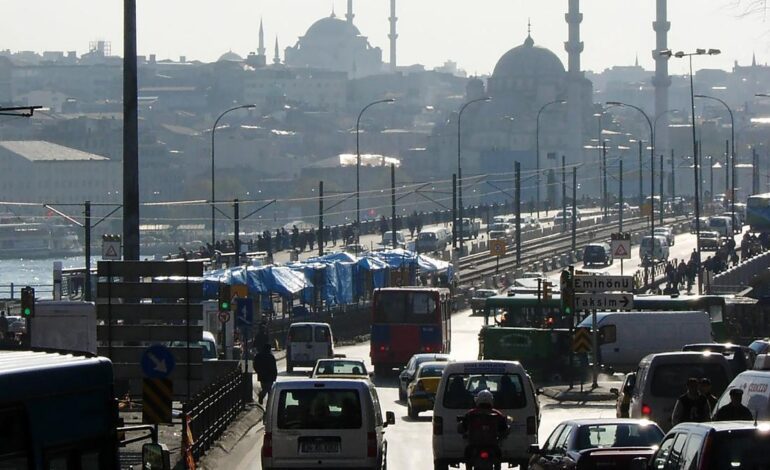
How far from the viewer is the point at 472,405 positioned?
22.2 m

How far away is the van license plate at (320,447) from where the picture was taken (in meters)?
20.0

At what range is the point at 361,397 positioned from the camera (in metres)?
20.0

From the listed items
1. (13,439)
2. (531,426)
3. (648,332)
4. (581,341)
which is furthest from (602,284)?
(13,439)

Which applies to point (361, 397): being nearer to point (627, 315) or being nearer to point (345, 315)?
point (627, 315)

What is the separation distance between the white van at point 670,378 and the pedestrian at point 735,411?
520 cm

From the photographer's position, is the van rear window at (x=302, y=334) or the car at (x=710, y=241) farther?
the car at (x=710, y=241)

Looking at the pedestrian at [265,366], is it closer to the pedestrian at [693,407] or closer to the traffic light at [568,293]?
the traffic light at [568,293]

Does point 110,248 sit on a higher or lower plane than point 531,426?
higher

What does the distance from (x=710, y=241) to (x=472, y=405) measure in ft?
276

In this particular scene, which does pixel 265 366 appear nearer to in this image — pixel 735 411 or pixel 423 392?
pixel 423 392

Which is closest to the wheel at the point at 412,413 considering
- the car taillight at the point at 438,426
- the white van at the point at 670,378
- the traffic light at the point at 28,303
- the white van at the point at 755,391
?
the white van at the point at 670,378

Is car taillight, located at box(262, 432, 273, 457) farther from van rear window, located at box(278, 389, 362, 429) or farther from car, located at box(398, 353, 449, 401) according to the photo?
car, located at box(398, 353, 449, 401)

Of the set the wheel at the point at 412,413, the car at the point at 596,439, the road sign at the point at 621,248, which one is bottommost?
the wheel at the point at 412,413

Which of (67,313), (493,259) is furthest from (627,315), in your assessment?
(493,259)
